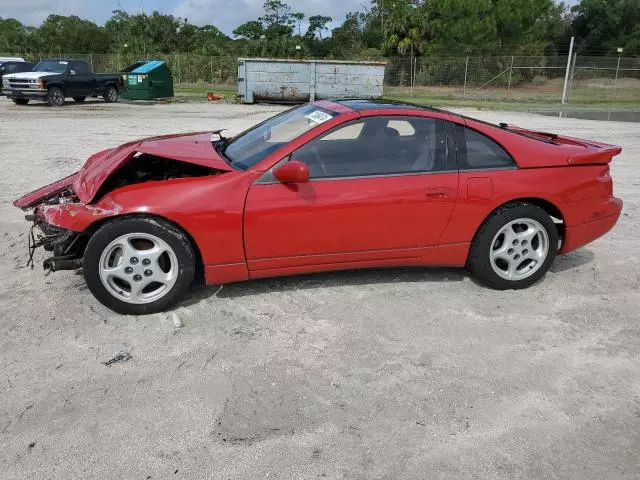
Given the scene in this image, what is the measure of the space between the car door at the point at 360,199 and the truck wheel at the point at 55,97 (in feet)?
65.2

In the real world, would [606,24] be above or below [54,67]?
above

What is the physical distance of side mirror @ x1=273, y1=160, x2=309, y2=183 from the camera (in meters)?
3.64

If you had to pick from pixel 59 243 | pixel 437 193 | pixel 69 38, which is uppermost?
pixel 69 38

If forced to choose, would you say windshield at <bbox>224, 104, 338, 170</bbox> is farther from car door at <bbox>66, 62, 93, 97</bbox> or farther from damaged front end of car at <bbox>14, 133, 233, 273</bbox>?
car door at <bbox>66, 62, 93, 97</bbox>

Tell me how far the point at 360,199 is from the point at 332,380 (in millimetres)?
1333

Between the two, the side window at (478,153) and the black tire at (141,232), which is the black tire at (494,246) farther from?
the black tire at (141,232)

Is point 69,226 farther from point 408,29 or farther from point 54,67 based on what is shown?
point 408,29

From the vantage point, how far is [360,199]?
12.7 feet

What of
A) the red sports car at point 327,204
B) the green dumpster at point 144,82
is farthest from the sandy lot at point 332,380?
→ the green dumpster at point 144,82

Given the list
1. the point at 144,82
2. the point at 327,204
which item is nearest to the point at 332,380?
the point at 327,204

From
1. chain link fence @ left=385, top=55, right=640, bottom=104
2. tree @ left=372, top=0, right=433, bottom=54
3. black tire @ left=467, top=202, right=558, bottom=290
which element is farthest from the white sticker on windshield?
Answer: tree @ left=372, top=0, right=433, bottom=54

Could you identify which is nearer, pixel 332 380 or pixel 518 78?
pixel 332 380

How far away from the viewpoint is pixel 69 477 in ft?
7.83

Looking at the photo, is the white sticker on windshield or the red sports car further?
the white sticker on windshield
